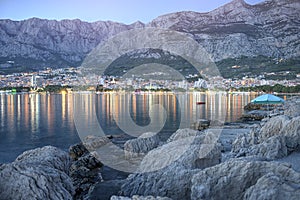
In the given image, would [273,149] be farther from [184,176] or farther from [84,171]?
[84,171]

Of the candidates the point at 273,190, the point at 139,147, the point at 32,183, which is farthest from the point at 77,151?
the point at 273,190

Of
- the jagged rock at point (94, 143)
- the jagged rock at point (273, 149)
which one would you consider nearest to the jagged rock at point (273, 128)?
the jagged rock at point (273, 149)

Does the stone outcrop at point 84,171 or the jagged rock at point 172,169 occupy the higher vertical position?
the jagged rock at point 172,169

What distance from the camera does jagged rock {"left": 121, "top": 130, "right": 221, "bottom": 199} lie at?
727 centimetres

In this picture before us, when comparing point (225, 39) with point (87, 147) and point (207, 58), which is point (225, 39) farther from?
point (87, 147)

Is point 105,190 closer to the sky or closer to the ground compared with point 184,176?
closer to the ground

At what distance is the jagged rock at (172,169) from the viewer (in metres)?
7.27

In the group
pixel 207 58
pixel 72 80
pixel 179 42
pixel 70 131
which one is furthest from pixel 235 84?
pixel 70 131

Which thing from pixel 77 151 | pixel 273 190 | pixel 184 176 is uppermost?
pixel 273 190

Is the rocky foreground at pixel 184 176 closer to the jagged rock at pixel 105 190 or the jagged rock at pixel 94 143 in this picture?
the jagged rock at pixel 105 190

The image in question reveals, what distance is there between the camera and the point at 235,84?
455 feet

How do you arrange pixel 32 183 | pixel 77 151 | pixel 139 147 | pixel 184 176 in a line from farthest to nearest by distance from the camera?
pixel 77 151 → pixel 139 147 → pixel 184 176 → pixel 32 183

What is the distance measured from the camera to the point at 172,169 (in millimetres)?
7816

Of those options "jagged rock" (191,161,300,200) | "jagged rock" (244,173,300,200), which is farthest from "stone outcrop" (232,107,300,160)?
"jagged rock" (244,173,300,200)
